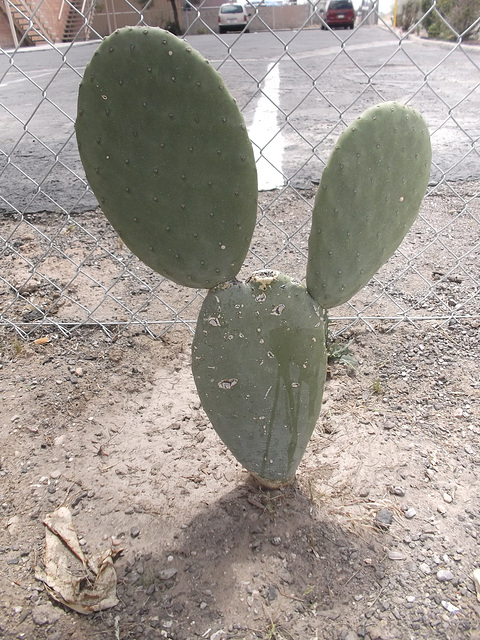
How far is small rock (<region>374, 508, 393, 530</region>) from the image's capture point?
1.47 metres

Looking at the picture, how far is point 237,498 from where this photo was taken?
1.55 meters

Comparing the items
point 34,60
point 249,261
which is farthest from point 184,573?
point 34,60

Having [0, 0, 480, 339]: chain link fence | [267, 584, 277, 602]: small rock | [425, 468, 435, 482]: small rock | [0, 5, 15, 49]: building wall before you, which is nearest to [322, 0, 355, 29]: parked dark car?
[0, 5, 15, 49]: building wall

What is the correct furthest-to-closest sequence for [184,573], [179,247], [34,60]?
[34,60] < [184,573] < [179,247]

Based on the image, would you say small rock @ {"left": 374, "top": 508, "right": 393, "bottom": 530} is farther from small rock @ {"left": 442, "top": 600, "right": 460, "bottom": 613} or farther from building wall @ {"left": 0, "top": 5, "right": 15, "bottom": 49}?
building wall @ {"left": 0, "top": 5, "right": 15, "bottom": 49}

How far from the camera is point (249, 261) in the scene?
9.09 ft

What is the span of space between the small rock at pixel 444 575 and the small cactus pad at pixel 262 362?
1.53ft

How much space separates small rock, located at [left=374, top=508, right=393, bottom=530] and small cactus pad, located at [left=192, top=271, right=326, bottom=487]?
0.32 m

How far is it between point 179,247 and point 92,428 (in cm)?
92

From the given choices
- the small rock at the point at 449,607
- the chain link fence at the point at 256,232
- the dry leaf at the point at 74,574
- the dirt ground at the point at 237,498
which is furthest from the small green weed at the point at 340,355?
the dry leaf at the point at 74,574

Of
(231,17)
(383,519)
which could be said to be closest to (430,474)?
(383,519)

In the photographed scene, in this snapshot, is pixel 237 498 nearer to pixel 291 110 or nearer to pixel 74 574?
pixel 74 574

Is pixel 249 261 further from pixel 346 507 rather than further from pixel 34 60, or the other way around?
pixel 34 60

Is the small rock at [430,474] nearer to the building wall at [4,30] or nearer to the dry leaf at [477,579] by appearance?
the dry leaf at [477,579]
